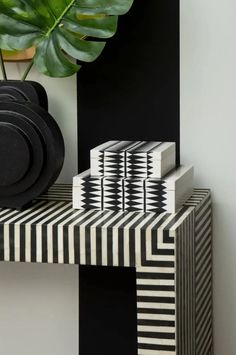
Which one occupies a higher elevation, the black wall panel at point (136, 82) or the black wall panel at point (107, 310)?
the black wall panel at point (136, 82)

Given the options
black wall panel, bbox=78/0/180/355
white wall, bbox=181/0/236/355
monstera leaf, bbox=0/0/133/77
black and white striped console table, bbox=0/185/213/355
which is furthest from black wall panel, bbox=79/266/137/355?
monstera leaf, bbox=0/0/133/77

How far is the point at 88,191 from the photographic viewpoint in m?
2.12

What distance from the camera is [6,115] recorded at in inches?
84.4

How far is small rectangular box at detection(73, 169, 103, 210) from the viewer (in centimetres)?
211

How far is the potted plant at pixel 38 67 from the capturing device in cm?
212

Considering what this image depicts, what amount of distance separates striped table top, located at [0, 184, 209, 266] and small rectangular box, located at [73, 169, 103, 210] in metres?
0.03

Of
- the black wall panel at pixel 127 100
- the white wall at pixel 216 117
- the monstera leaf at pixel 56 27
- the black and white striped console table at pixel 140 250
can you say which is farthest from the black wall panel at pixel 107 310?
the monstera leaf at pixel 56 27

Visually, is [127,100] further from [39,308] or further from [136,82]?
[39,308]

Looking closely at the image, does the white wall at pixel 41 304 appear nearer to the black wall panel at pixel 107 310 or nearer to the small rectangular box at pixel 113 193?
the black wall panel at pixel 107 310

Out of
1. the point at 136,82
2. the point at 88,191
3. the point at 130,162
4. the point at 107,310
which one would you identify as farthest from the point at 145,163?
the point at 107,310

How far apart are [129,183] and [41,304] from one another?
629mm

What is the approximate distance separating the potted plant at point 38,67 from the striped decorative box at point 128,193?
3.7 inches

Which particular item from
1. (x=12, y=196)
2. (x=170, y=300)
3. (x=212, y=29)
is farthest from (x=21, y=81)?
(x=170, y=300)

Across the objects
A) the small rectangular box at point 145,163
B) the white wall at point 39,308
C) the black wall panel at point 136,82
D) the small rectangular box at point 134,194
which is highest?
the black wall panel at point 136,82
